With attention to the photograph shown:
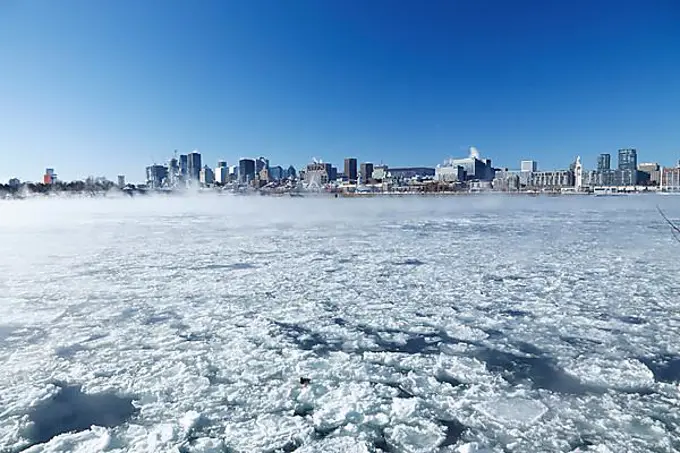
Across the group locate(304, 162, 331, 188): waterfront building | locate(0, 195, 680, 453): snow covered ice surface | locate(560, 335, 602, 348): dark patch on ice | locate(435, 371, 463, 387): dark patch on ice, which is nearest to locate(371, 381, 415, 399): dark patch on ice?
locate(0, 195, 680, 453): snow covered ice surface

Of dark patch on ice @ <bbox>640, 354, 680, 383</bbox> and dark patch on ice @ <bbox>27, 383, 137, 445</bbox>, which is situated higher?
dark patch on ice @ <bbox>640, 354, 680, 383</bbox>

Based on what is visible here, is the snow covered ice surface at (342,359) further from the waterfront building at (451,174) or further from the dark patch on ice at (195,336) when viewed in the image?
the waterfront building at (451,174)

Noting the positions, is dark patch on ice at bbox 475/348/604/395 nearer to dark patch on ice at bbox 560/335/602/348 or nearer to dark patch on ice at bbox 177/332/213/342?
dark patch on ice at bbox 560/335/602/348

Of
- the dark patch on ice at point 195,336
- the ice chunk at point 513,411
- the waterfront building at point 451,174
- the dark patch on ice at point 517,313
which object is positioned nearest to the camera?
the ice chunk at point 513,411

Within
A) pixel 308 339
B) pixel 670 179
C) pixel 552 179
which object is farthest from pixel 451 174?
pixel 308 339

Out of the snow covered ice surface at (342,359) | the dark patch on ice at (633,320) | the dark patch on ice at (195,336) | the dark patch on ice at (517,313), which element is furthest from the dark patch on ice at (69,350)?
the dark patch on ice at (633,320)

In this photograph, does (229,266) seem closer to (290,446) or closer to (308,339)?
(308,339)
